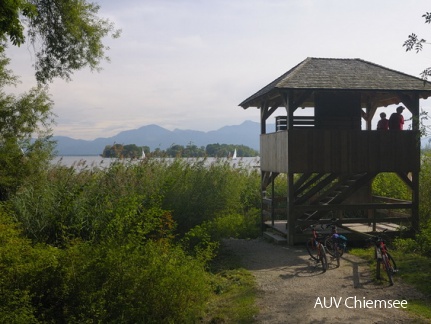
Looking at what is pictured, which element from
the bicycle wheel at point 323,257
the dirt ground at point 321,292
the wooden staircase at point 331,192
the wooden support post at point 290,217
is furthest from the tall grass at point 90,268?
the wooden staircase at point 331,192

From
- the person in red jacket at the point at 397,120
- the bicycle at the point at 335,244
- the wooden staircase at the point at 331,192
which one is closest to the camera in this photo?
the bicycle at the point at 335,244

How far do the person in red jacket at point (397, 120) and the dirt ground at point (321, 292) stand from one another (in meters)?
4.66

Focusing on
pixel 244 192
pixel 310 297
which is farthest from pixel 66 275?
pixel 244 192

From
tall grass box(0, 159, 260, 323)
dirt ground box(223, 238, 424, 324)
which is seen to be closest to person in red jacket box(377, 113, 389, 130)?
dirt ground box(223, 238, 424, 324)

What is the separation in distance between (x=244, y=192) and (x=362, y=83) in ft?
25.3

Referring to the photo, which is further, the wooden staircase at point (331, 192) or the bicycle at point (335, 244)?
the wooden staircase at point (331, 192)

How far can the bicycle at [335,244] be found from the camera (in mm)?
11859

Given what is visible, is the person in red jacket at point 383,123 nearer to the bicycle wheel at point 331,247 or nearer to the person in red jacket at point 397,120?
the person in red jacket at point 397,120

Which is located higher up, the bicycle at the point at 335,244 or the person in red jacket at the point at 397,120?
the person in red jacket at the point at 397,120

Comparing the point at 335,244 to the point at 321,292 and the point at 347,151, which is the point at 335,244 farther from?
the point at 347,151

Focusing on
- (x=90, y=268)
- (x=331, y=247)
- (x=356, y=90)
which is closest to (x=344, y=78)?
(x=356, y=90)

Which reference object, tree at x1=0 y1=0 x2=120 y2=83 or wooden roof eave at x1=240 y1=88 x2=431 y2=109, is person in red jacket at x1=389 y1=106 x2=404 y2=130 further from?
tree at x1=0 y1=0 x2=120 y2=83

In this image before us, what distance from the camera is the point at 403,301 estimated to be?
8.85 m

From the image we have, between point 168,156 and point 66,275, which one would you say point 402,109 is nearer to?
point 168,156
